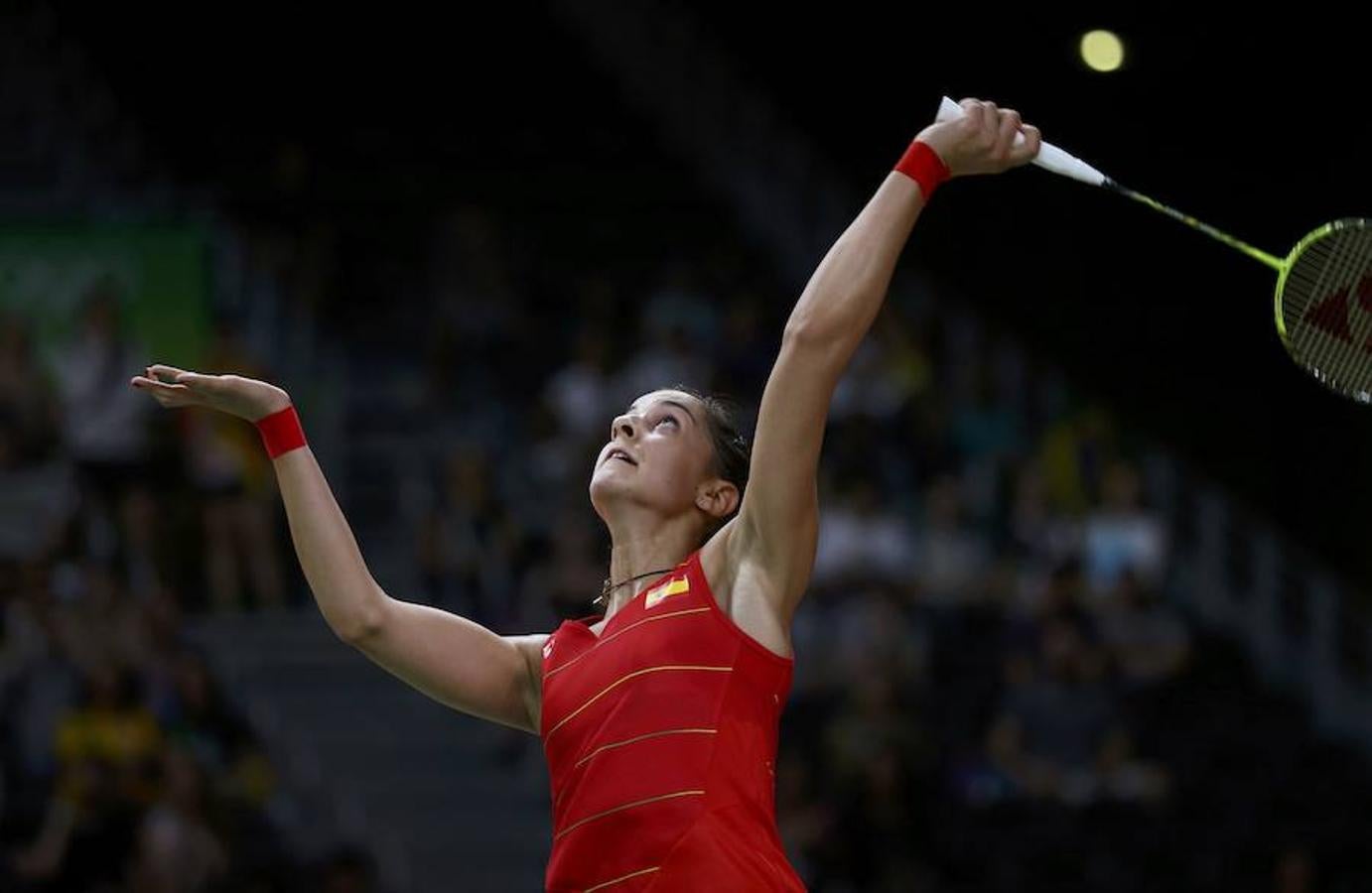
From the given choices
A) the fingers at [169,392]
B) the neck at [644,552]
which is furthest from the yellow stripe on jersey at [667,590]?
the fingers at [169,392]

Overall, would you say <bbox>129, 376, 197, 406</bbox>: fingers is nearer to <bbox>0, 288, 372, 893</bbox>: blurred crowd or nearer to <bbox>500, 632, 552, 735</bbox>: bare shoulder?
<bbox>500, 632, 552, 735</bbox>: bare shoulder

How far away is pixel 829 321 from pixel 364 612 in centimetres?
116

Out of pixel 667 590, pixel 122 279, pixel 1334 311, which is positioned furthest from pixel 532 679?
pixel 122 279

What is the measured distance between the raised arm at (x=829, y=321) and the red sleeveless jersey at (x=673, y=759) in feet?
0.83

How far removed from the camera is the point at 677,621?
4.42 m

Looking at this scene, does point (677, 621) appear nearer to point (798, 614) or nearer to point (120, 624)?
point (120, 624)

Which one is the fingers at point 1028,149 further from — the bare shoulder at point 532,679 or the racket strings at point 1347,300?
the bare shoulder at point 532,679

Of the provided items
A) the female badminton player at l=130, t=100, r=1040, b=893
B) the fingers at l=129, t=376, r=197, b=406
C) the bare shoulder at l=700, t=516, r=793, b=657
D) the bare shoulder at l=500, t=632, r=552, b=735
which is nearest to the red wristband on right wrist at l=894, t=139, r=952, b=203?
the female badminton player at l=130, t=100, r=1040, b=893

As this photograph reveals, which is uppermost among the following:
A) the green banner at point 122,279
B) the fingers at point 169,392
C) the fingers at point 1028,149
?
the green banner at point 122,279

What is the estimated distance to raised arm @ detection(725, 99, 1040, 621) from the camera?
4203 millimetres

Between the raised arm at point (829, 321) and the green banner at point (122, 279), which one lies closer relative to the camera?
the raised arm at point (829, 321)

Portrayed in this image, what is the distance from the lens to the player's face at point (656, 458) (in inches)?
189

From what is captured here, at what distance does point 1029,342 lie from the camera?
1698cm

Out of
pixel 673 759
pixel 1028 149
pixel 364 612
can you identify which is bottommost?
pixel 673 759
